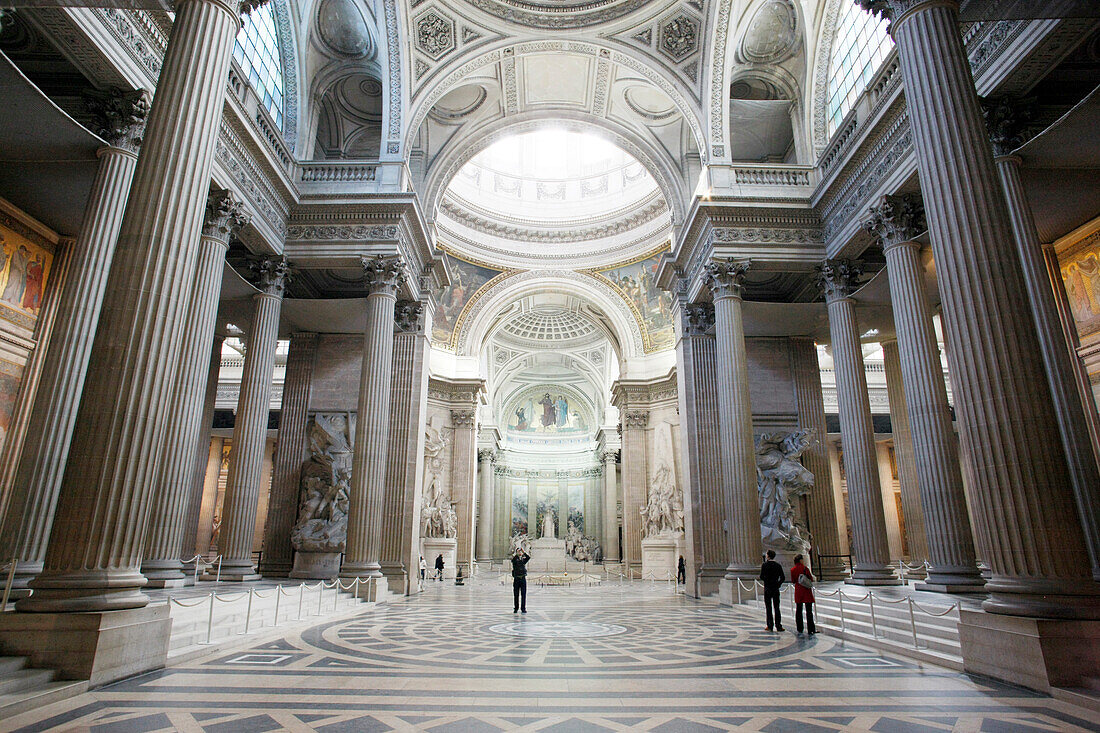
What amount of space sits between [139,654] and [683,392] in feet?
43.8

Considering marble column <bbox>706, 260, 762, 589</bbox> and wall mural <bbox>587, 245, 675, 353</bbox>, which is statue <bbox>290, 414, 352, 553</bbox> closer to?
marble column <bbox>706, 260, 762, 589</bbox>

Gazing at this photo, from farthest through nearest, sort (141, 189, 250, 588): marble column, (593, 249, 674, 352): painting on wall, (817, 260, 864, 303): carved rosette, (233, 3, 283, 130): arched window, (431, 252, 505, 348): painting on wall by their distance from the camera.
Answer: (431, 252, 505, 348): painting on wall
(593, 249, 674, 352): painting on wall
(817, 260, 864, 303): carved rosette
(233, 3, 283, 130): arched window
(141, 189, 250, 588): marble column

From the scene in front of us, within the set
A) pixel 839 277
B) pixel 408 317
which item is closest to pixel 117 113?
pixel 408 317

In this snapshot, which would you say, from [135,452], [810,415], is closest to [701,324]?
[810,415]

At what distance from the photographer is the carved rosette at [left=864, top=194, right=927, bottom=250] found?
11.2 metres

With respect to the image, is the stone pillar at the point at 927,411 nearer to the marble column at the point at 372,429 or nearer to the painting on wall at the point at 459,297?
the marble column at the point at 372,429

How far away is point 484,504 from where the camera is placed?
3834 centimetres

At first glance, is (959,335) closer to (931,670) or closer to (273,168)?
(931,670)

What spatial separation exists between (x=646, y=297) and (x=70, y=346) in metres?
24.8

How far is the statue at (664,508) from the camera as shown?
26000 millimetres

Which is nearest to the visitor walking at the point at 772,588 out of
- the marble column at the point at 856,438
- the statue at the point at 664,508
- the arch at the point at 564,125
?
the marble column at the point at 856,438

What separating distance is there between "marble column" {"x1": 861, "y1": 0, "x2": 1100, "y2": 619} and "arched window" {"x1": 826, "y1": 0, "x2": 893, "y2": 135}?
23.5 ft

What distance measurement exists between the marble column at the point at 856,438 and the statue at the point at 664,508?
1366 cm

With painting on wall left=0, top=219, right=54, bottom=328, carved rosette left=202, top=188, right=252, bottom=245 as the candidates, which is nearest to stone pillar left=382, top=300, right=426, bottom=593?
carved rosette left=202, top=188, right=252, bottom=245
